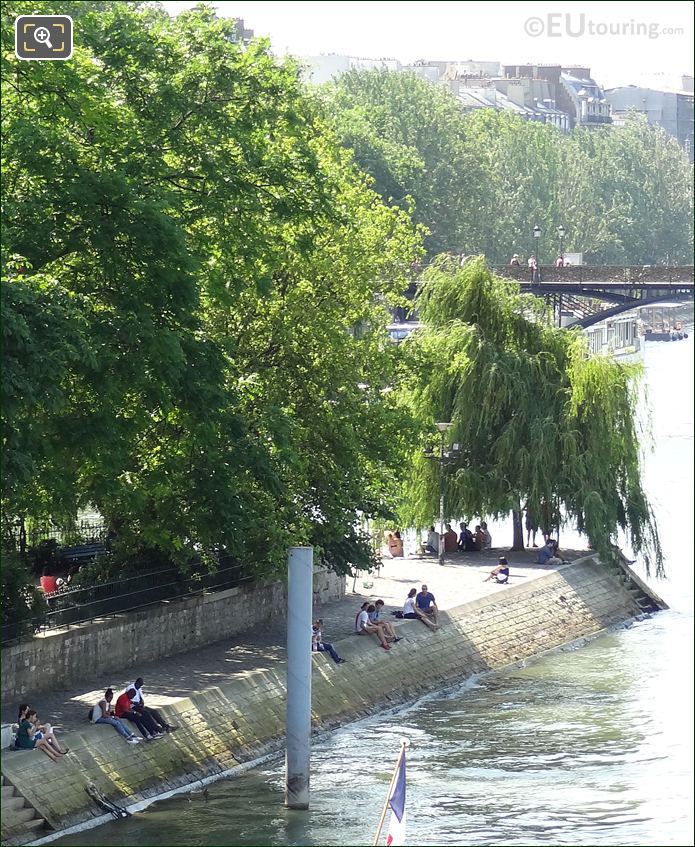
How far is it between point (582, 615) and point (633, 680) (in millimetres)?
5891

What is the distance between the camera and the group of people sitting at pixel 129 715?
26.7 m

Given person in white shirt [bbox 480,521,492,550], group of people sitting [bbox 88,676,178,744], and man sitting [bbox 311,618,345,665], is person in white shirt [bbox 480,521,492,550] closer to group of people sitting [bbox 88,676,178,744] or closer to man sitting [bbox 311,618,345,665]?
man sitting [bbox 311,618,345,665]

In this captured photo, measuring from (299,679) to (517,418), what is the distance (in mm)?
19157

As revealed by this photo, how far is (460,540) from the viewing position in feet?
154

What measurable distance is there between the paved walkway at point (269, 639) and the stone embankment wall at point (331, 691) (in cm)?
49

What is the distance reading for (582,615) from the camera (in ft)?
142

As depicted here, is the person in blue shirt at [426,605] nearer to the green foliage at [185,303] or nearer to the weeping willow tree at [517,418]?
the green foliage at [185,303]

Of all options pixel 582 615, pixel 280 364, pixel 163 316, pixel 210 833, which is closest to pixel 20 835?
pixel 210 833

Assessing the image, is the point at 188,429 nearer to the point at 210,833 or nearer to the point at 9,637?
the point at 9,637

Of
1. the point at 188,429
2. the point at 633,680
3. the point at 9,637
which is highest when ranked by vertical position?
the point at 188,429

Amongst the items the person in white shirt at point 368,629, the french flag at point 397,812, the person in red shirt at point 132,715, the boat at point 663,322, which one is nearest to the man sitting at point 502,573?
the person in white shirt at point 368,629

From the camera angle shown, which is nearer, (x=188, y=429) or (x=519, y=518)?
(x=188, y=429)

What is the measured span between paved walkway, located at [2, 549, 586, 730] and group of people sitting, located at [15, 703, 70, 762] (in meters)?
1.23

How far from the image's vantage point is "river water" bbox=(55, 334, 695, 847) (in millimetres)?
25375
